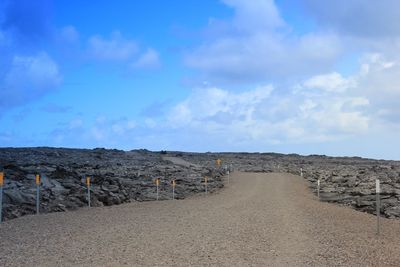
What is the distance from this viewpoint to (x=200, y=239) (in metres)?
15.2

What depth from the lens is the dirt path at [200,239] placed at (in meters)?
12.1

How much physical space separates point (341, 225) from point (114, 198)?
49.7 ft

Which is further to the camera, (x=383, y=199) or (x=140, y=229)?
(x=383, y=199)

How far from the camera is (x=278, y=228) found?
59.0 feet

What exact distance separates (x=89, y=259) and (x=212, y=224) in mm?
7804

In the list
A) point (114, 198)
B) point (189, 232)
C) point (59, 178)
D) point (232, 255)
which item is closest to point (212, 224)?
point (189, 232)

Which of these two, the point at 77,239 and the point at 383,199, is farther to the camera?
the point at 383,199

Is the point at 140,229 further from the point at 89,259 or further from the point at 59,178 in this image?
the point at 59,178

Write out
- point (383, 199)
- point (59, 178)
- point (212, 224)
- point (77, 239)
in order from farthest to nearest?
point (59, 178), point (383, 199), point (212, 224), point (77, 239)

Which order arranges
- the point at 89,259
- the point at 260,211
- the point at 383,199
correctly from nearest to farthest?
the point at 89,259 → the point at 260,211 → the point at 383,199

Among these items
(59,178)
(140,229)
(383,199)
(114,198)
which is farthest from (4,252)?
(383,199)

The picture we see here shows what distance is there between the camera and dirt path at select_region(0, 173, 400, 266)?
1208 centimetres

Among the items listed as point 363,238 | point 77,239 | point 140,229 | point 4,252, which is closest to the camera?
point 4,252

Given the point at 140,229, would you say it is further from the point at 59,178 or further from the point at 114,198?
the point at 59,178
